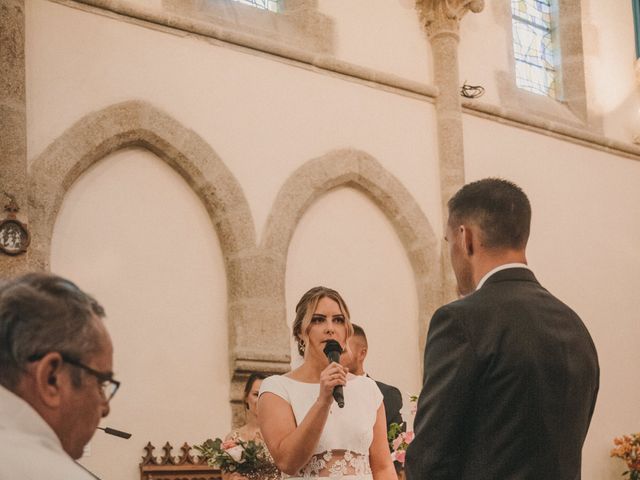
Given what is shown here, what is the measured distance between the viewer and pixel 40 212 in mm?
6867

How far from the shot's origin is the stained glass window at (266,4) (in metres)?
8.94

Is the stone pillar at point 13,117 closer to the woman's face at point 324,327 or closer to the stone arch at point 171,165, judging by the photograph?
the stone arch at point 171,165

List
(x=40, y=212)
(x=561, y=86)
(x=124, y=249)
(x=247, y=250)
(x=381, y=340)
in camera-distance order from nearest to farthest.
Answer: (x=40, y=212)
(x=124, y=249)
(x=247, y=250)
(x=381, y=340)
(x=561, y=86)

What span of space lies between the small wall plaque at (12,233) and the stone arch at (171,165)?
20 cm

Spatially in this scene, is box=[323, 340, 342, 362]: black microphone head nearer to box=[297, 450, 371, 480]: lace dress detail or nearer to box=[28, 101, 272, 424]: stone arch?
box=[297, 450, 371, 480]: lace dress detail

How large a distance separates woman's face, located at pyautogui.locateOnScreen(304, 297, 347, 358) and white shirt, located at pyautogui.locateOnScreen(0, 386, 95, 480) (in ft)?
7.92

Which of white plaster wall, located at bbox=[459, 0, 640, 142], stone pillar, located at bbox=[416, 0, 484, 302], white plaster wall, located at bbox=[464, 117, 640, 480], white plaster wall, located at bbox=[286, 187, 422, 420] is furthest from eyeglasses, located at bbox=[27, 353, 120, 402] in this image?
white plaster wall, located at bbox=[459, 0, 640, 142]

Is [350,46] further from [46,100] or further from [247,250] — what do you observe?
[46,100]

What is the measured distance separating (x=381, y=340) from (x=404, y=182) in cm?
145

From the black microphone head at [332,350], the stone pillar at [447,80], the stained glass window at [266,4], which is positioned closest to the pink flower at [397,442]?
the black microphone head at [332,350]

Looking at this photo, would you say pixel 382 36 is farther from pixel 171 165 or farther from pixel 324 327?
pixel 324 327

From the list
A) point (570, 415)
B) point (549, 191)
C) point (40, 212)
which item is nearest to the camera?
point (570, 415)

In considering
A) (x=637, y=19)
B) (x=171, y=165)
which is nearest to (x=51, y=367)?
(x=171, y=165)

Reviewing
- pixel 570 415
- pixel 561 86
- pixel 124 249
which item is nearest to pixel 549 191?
pixel 561 86
